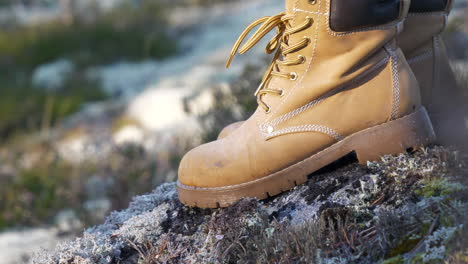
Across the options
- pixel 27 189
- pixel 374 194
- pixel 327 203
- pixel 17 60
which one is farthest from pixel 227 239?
pixel 17 60

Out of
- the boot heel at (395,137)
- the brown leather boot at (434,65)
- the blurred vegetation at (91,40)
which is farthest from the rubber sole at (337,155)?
the blurred vegetation at (91,40)

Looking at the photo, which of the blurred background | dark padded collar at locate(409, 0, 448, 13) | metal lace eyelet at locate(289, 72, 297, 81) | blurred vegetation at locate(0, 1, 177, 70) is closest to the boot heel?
metal lace eyelet at locate(289, 72, 297, 81)

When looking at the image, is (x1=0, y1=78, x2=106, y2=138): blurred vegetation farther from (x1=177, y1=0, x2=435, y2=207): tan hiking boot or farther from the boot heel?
the boot heel

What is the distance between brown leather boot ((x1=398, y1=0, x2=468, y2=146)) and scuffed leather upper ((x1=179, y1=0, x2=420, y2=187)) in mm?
228

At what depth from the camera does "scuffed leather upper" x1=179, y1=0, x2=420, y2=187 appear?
2.02 metres

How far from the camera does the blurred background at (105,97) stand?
4984 mm

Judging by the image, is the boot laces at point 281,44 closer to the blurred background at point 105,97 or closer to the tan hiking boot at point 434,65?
the tan hiking boot at point 434,65

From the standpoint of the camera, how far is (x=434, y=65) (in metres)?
2.35

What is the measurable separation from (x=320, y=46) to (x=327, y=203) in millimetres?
541

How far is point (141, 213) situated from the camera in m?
2.36

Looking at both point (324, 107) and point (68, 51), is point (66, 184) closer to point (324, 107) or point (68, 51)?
point (324, 107)

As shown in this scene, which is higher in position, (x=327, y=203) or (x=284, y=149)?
(x=284, y=149)

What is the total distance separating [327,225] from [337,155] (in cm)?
34

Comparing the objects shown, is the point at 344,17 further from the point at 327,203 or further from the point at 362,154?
the point at 327,203
